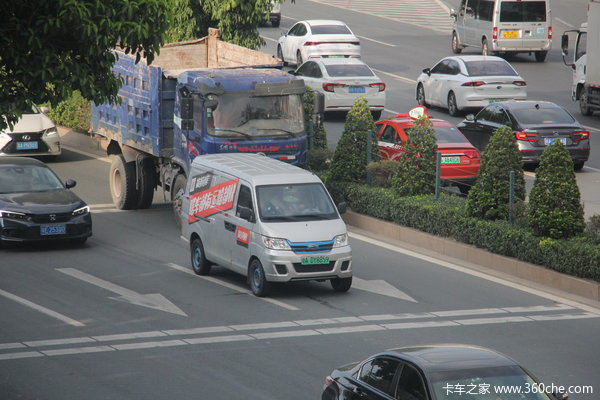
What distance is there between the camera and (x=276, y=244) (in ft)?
52.6

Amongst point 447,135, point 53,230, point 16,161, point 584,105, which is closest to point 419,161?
point 447,135

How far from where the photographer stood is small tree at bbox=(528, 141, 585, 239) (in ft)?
56.4

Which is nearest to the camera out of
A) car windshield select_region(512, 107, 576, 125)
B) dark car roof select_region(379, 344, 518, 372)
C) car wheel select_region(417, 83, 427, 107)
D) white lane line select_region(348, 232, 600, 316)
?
dark car roof select_region(379, 344, 518, 372)

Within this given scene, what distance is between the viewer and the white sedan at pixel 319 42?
4125cm

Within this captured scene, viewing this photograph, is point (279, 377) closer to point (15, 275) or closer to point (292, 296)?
point (292, 296)

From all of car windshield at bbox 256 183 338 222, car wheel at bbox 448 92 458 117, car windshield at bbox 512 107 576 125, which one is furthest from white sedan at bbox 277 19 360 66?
car windshield at bbox 256 183 338 222

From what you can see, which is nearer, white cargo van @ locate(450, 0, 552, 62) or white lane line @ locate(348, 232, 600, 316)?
white lane line @ locate(348, 232, 600, 316)

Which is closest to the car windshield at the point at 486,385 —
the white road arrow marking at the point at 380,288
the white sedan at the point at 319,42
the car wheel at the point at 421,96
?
the white road arrow marking at the point at 380,288

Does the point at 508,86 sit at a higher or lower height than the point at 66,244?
higher

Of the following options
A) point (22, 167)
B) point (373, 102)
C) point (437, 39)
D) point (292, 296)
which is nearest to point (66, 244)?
point (22, 167)

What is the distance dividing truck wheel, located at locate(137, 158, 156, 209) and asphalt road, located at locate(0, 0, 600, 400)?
8.34 feet

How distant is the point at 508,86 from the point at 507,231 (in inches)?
593

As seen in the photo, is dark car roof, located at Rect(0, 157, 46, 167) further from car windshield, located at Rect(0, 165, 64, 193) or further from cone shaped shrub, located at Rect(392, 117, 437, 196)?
cone shaped shrub, located at Rect(392, 117, 437, 196)

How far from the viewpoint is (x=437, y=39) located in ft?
166
